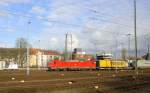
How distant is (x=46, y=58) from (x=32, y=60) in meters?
9.55

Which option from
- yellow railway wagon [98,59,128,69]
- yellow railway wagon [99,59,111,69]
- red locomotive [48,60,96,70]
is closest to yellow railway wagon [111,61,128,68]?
yellow railway wagon [98,59,128,69]

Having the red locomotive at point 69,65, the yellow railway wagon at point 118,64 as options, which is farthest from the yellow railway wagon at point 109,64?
the red locomotive at point 69,65

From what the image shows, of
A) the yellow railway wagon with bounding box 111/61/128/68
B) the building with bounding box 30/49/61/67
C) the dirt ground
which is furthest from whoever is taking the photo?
the building with bounding box 30/49/61/67

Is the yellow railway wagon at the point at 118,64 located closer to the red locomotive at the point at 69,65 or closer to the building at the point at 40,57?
the red locomotive at the point at 69,65

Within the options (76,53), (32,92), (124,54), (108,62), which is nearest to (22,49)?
(76,53)

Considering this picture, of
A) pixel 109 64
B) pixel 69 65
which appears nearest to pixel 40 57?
pixel 109 64

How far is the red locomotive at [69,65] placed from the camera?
89869 millimetres

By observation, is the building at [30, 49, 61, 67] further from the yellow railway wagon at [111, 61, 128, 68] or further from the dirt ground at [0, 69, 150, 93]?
the dirt ground at [0, 69, 150, 93]

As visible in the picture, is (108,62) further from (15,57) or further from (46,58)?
(46,58)

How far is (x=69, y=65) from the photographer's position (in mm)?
92125

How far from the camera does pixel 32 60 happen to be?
179 metres

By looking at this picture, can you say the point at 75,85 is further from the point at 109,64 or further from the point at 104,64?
the point at 109,64

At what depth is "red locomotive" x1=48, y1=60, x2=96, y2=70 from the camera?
295ft

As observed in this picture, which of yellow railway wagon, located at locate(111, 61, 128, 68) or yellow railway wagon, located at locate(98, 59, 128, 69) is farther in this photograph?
yellow railway wagon, located at locate(111, 61, 128, 68)
